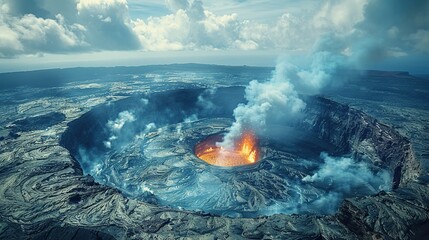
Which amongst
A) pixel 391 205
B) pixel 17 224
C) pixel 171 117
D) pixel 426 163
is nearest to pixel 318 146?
pixel 426 163

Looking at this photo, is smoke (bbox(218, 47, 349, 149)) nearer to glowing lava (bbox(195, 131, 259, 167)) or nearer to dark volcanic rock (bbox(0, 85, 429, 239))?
glowing lava (bbox(195, 131, 259, 167))

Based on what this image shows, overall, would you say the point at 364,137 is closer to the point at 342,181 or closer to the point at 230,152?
the point at 342,181

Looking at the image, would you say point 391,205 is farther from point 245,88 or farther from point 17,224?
point 245,88

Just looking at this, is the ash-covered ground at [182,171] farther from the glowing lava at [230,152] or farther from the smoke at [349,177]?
the glowing lava at [230,152]

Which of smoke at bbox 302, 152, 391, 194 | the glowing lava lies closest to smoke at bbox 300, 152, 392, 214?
smoke at bbox 302, 152, 391, 194

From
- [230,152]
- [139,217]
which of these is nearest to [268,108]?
[230,152]

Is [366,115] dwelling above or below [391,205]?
above
